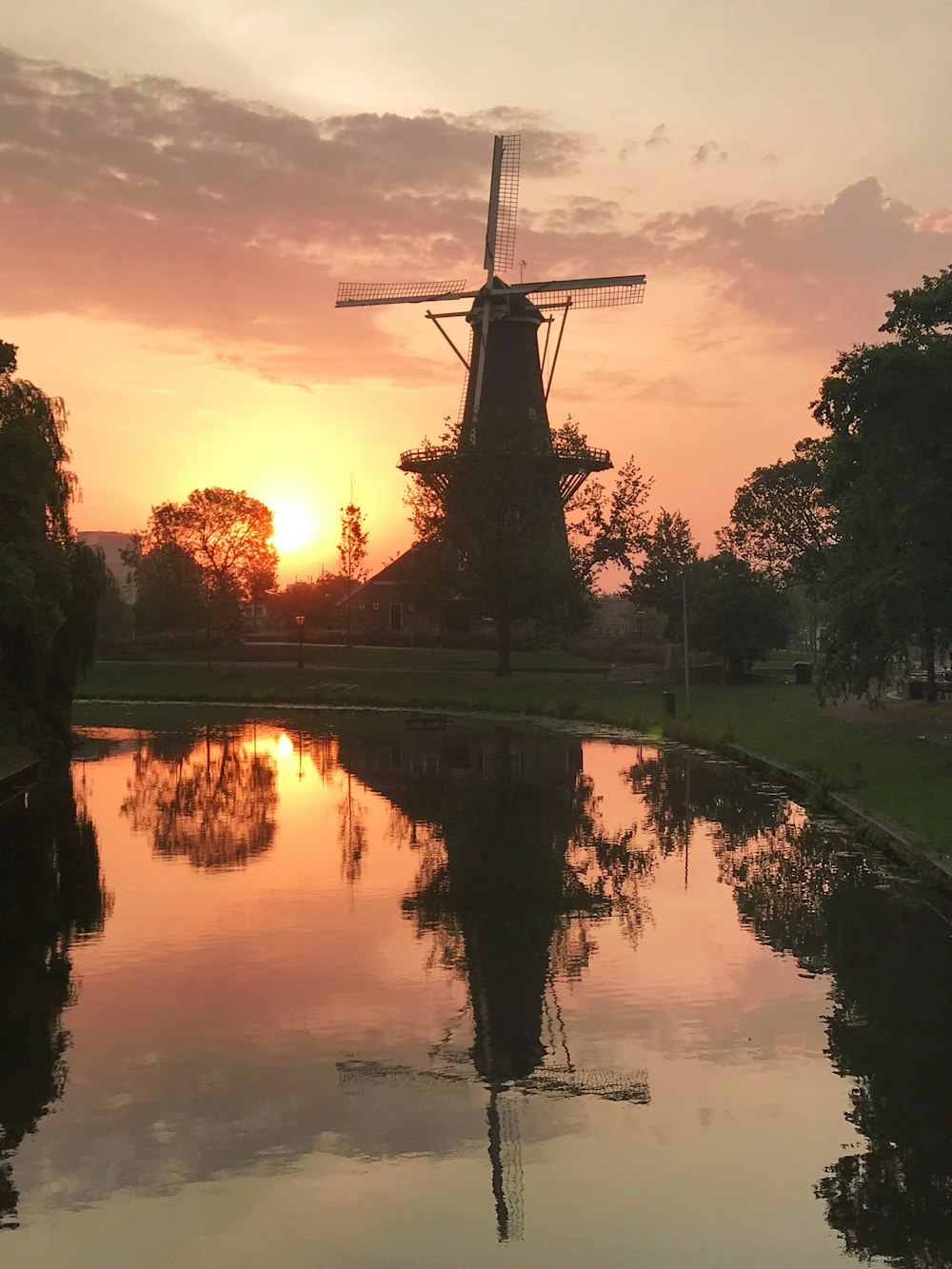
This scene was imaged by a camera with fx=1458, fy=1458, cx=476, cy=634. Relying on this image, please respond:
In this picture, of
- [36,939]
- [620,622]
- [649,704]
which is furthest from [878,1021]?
[620,622]

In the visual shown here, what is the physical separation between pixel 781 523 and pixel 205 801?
2534 inches

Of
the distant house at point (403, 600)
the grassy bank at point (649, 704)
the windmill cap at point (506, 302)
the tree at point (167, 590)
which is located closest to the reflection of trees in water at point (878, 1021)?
the grassy bank at point (649, 704)

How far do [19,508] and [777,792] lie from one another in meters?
16.4

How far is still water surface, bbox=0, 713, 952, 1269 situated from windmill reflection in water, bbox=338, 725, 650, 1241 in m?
0.05

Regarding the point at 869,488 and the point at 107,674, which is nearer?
the point at 869,488

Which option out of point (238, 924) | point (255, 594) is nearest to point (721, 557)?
point (255, 594)

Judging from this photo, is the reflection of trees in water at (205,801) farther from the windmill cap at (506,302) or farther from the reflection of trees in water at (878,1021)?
the windmill cap at (506,302)

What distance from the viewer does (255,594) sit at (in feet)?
381

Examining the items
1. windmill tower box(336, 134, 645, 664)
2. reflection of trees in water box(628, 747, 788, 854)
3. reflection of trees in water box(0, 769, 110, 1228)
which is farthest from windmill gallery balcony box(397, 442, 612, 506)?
reflection of trees in water box(0, 769, 110, 1228)

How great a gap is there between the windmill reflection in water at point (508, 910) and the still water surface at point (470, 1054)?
5cm

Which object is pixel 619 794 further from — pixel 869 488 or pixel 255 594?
pixel 255 594

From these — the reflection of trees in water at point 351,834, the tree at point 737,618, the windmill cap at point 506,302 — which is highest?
the windmill cap at point 506,302

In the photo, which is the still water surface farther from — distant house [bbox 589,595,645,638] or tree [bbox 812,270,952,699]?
distant house [bbox 589,595,645,638]

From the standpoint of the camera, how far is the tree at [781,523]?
8600 cm
